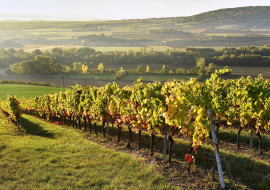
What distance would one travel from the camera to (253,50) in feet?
384

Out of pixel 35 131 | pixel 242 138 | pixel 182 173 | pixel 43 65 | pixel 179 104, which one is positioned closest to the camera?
pixel 179 104

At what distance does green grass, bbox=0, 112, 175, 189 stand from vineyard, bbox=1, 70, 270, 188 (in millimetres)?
1880

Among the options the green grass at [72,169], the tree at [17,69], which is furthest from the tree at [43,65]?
the green grass at [72,169]

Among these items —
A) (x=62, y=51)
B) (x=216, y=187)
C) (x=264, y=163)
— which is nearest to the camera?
(x=216, y=187)

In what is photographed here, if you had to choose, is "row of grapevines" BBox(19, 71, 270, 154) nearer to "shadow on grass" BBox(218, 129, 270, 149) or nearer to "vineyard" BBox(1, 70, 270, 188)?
"vineyard" BBox(1, 70, 270, 188)

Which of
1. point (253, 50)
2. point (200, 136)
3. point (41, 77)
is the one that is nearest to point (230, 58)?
point (253, 50)

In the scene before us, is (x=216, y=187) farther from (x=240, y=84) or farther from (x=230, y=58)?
(x=230, y=58)

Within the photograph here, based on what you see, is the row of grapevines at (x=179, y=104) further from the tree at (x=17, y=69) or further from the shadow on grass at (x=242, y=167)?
the tree at (x=17, y=69)

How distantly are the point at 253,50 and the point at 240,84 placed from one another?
403 feet

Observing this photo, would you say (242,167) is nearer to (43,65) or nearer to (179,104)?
(179,104)

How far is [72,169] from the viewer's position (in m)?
9.10

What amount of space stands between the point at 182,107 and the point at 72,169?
5.57m

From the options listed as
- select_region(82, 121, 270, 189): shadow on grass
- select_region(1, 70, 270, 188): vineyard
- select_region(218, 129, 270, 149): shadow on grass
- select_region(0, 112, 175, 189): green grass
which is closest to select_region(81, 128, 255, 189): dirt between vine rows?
select_region(82, 121, 270, 189): shadow on grass

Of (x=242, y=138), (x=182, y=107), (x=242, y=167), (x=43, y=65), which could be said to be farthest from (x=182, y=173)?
(x=43, y=65)
